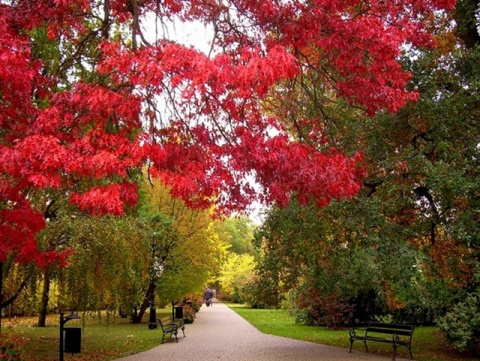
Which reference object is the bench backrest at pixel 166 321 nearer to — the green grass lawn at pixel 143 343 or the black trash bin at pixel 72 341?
the green grass lawn at pixel 143 343

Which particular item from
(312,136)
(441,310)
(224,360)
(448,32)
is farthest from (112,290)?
(448,32)

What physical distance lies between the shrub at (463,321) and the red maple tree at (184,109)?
16.6 ft

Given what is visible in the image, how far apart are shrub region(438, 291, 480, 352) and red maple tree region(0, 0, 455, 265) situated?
505cm

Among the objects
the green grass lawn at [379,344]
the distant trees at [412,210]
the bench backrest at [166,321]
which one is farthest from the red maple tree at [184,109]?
the bench backrest at [166,321]

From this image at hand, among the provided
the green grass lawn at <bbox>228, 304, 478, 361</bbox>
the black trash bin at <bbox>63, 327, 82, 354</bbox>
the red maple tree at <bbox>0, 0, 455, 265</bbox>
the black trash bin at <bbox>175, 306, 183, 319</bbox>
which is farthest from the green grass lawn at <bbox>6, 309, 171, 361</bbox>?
→ the black trash bin at <bbox>175, 306, 183, 319</bbox>

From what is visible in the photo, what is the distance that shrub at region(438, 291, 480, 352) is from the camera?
1064 centimetres

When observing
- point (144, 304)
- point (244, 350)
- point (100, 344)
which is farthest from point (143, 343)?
point (144, 304)

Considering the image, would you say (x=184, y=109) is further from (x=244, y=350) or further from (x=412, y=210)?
(x=244, y=350)

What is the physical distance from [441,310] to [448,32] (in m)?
7.41

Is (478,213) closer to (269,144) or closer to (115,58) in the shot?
(269,144)

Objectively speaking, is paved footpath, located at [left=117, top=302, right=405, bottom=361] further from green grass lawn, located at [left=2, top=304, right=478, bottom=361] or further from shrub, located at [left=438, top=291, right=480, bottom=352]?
shrub, located at [left=438, top=291, right=480, bottom=352]

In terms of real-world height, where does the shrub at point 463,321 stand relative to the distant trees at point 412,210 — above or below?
below

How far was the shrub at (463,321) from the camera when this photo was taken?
10641 mm

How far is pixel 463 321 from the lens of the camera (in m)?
10.9
